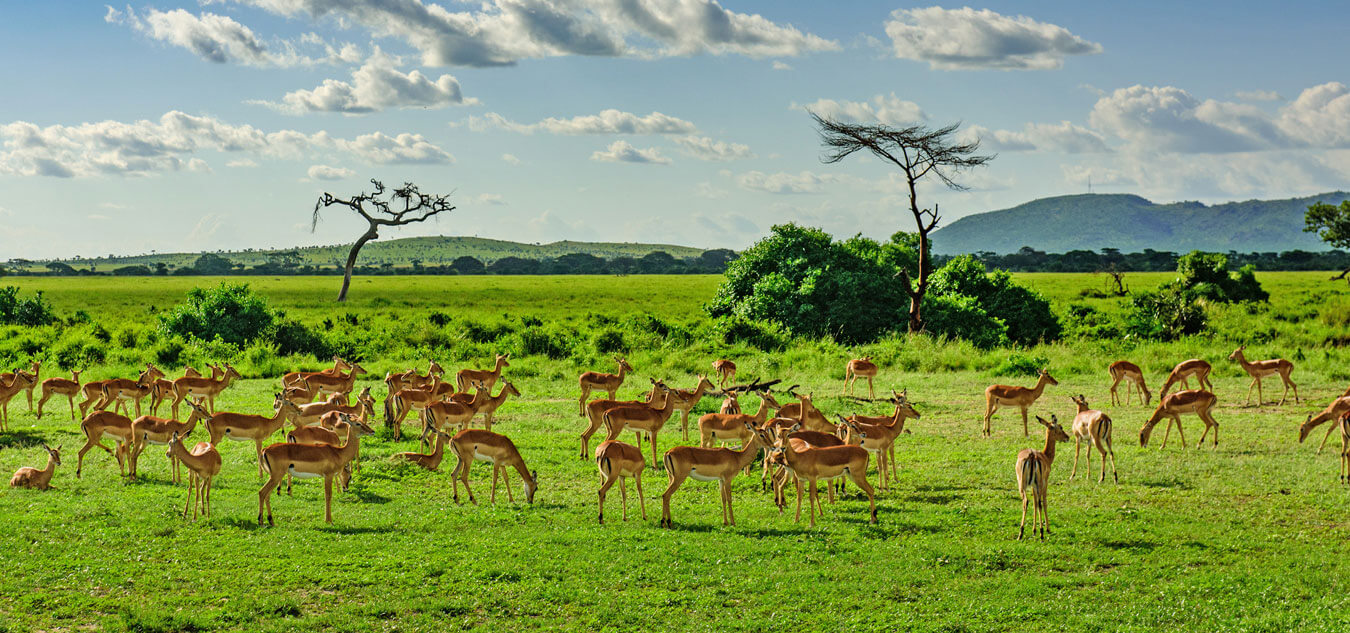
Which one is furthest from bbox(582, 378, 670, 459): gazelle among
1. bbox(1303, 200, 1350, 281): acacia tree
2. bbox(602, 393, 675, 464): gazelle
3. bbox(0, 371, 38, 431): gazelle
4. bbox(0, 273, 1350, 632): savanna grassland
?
bbox(1303, 200, 1350, 281): acacia tree

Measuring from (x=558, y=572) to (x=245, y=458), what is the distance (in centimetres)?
832

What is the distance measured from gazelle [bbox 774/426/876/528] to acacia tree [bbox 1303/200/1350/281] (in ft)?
282

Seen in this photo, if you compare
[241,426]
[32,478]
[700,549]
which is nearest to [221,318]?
[32,478]

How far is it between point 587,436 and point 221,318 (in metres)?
25.1

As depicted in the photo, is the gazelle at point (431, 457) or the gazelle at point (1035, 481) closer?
the gazelle at point (1035, 481)

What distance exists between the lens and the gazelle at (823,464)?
12.0 meters

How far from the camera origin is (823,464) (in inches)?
473

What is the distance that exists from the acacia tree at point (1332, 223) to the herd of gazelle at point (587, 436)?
78054 millimetres

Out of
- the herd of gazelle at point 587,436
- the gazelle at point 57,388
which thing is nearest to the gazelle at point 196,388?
the herd of gazelle at point 587,436

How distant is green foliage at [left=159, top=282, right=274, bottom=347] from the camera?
117 feet

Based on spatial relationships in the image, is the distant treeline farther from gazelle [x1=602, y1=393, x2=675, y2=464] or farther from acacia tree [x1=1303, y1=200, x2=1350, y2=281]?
gazelle [x1=602, y1=393, x2=675, y2=464]

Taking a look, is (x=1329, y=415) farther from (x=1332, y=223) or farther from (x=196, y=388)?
(x=1332, y=223)

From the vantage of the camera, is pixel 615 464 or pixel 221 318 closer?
pixel 615 464

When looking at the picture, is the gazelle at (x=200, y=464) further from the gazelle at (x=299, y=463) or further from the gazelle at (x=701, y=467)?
the gazelle at (x=701, y=467)
